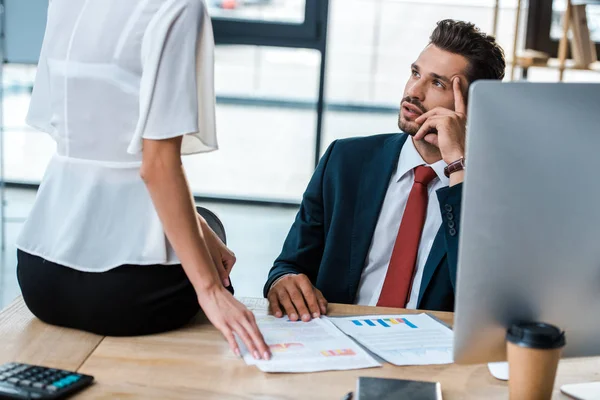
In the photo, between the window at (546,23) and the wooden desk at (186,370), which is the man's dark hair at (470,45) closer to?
the wooden desk at (186,370)

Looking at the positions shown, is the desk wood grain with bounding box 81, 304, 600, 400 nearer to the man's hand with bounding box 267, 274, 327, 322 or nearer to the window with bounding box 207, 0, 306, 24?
the man's hand with bounding box 267, 274, 327, 322

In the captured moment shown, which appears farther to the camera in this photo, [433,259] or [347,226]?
[347,226]

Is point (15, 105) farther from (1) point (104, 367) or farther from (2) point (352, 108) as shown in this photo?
(1) point (104, 367)

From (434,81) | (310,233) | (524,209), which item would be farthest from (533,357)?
(434,81)

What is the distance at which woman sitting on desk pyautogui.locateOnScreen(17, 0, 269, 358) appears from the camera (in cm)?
130

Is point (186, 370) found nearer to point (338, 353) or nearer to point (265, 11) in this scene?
point (338, 353)

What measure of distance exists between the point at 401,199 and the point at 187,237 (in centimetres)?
80

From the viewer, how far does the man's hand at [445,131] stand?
6.18ft

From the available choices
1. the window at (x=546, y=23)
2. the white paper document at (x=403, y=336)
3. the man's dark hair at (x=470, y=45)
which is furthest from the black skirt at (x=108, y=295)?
the window at (x=546, y=23)

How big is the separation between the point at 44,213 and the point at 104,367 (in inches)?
11.9

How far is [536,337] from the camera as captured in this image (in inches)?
43.1

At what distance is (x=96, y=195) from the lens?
1.37 m

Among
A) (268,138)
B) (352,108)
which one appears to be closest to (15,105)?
(268,138)

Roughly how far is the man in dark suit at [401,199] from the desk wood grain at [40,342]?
0.49 m
